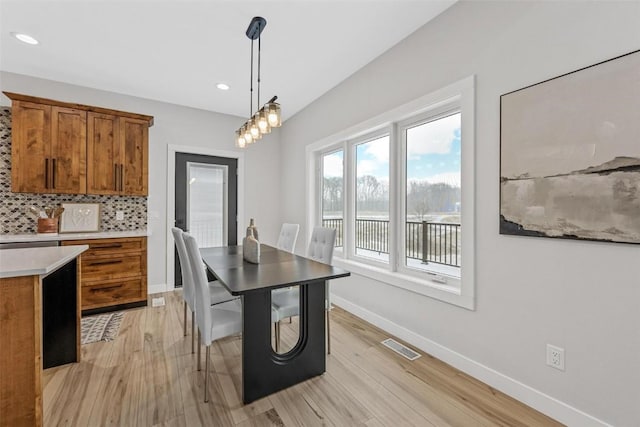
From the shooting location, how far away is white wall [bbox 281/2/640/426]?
1.43 m

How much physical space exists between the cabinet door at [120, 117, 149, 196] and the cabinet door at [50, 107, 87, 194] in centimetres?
39

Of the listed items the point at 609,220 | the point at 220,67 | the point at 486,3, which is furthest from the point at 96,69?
the point at 609,220

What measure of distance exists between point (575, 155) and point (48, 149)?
4.87 meters

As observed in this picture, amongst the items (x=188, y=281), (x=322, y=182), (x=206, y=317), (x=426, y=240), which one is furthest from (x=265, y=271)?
(x=322, y=182)

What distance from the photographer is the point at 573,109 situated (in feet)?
5.09

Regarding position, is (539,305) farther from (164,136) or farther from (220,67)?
(164,136)

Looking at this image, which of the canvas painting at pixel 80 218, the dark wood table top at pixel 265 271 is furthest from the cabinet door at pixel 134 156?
Result: the dark wood table top at pixel 265 271

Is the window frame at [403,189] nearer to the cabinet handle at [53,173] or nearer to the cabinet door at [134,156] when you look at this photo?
the cabinet door at [134,156]

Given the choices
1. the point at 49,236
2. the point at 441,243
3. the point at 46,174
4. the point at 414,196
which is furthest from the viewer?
the point at 46,174

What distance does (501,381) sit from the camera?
74.4 inches

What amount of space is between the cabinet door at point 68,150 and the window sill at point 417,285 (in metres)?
3.46

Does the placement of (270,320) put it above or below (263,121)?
below

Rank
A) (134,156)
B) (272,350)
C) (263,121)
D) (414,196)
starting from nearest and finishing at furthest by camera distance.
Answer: (272,350)
(263,121)
(414,196)
(134,156)

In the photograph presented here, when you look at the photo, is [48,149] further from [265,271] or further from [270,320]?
[270,320]
